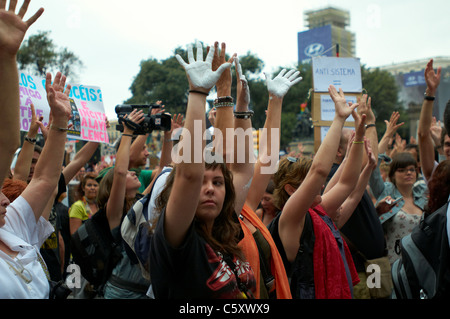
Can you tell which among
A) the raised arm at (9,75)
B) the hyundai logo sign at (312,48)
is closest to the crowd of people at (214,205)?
the raised arm at (9,75)

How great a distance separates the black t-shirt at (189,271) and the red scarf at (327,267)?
97 centimetres

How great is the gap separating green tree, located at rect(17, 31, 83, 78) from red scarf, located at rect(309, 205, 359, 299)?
72.5ft

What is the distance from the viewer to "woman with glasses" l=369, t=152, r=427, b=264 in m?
4.21

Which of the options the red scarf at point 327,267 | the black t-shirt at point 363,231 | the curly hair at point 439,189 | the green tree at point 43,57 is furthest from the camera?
the green tree at point 43,57

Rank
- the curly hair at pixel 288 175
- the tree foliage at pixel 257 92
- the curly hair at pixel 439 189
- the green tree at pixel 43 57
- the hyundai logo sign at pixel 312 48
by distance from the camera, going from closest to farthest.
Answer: the curly hair at pixel 439 189 < the curly hair at pixel 288 175 < the green tree at pixel 43 57 < the tree foliage at pixel 257 92 < the hyundai logo sign at pixel 312 48

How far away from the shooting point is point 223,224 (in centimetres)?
216

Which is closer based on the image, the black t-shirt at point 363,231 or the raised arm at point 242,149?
the raised arm at point 242,149

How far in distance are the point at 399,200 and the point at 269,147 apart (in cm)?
204

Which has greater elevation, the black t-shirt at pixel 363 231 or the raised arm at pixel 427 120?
the raised arm at pixel 427 120

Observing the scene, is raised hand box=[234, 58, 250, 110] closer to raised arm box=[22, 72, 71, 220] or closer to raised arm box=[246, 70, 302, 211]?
raised arm box=[246, 70, 302, 211]

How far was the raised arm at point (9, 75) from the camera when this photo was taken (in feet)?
5.55

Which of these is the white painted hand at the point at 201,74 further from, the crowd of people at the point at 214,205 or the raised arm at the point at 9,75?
the raised arm at the point at 9,75

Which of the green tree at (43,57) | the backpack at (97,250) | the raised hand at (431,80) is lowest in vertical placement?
the backpack at (97,250)

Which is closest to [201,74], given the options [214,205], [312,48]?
[214,205]
